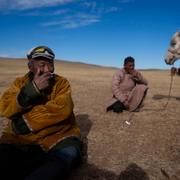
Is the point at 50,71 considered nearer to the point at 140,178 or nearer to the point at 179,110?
the point at 140,178

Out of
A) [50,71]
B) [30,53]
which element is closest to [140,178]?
[50,71]

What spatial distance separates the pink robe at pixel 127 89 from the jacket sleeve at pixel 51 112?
14.3 feet

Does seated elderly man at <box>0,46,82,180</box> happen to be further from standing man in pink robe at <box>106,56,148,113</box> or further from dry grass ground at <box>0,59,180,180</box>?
standing man in pink robe at <box>106,56,148,113</box>

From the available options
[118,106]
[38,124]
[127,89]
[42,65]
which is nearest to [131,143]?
[38,124]

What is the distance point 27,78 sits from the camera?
499 cm

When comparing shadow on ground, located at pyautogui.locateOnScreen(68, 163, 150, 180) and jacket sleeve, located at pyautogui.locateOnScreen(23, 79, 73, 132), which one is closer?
jacket sleeve, located at pyautogui.locateOnScreen(23, 79, 73, 132)

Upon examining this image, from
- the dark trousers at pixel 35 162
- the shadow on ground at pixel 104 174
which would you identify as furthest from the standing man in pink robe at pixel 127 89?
the dark trousers at pixel 35 162

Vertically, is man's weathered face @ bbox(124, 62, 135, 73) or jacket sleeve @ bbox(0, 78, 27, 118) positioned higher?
man's weathered face @ bbox(124, 62, 135, 73)

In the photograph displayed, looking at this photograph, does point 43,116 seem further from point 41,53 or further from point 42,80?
point 41,53

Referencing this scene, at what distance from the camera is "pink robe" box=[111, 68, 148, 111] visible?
928 cm

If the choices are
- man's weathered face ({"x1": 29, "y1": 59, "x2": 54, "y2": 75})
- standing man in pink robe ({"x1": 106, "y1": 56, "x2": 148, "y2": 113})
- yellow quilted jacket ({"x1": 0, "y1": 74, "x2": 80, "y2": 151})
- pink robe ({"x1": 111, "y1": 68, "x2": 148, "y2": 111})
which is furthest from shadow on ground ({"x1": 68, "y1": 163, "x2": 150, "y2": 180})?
pink robe ({"x1": 111, "y1": 68, "x2": 148, "y2": 111})

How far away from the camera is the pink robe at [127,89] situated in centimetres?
928

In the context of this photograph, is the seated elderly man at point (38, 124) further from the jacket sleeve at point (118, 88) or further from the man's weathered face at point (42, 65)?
the jacket sleeve at point (118, 88)

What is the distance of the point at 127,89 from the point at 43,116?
5.04 meters
